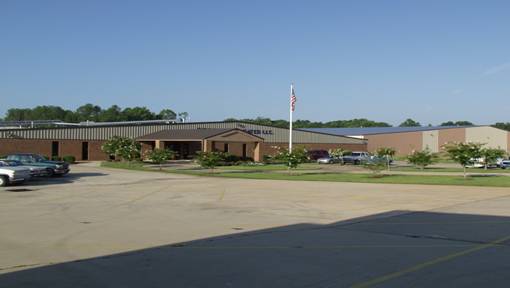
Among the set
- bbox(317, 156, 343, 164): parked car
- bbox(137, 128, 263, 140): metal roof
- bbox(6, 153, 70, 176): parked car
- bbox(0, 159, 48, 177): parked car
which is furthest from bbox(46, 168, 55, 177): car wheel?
bbox(317, 156, 343, 164): parked car

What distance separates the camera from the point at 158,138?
67.1 meters

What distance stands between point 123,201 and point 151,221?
6227 millimetres

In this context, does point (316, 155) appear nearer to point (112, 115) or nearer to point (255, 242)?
point (255, 242)

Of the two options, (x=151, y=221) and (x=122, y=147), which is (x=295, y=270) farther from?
(x=122, y=147)

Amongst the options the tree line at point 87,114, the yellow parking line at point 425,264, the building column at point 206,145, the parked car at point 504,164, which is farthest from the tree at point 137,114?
the yellow parking line at point 425,264

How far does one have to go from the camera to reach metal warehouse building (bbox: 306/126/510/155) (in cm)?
9244

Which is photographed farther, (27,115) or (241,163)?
(27,115)

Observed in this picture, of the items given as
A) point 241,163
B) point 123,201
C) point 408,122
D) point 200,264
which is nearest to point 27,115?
point 408,122

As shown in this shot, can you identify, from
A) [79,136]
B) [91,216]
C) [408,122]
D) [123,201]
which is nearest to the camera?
[91,216]

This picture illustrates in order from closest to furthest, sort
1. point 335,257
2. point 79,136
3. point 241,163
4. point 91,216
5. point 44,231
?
1. point 335,257
2. point 44,231
3. point 91,216
4. point 241,163
5. point 79,136

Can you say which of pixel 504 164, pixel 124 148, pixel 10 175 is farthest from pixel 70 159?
pixel 504 164

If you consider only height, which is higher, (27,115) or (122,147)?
(27,115)

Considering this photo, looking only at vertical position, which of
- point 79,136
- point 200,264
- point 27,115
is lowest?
point 200,264

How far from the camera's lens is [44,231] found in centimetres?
1298
